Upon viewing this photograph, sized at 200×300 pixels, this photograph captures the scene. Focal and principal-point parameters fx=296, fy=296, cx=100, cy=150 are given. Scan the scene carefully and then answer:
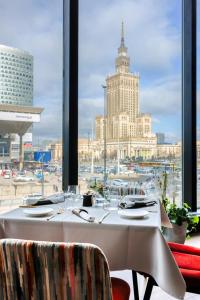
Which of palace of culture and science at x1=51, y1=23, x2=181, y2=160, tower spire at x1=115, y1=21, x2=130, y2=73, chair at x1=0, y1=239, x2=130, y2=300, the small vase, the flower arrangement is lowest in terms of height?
the small vase

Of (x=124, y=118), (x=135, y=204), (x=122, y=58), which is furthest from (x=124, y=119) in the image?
(x=135, y=204)

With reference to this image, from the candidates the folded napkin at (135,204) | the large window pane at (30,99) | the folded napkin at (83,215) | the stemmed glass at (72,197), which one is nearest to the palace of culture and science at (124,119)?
the large window pane at (30,99)

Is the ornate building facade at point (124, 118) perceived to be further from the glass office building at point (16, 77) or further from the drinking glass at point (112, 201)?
the drinking glass at point (112, 201)

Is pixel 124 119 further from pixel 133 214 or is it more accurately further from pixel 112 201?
pixel 133 214

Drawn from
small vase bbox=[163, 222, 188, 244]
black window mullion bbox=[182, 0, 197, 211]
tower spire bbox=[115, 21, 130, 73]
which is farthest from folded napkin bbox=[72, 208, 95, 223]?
black window mullion bbox=[182, 0, 197, 211]

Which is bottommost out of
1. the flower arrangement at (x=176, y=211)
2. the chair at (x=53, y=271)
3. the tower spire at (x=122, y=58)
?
the flower arrangement at (x=176, y=211)

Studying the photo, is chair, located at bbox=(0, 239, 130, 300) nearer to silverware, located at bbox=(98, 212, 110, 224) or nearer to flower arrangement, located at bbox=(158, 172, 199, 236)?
silverware, located at bbox=(98, 212, 110, 224)

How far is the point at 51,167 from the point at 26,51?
1.27 m

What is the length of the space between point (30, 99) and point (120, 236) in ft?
6.71

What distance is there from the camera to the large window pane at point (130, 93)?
137 inches

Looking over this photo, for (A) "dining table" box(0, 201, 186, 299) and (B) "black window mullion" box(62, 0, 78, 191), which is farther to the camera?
(B) "black window mullion" box(62, 0, 78, 191)

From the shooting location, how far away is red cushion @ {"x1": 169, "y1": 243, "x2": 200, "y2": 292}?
164cm

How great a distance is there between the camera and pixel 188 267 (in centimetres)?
177

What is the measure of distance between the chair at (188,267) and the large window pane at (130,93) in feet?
4.43
